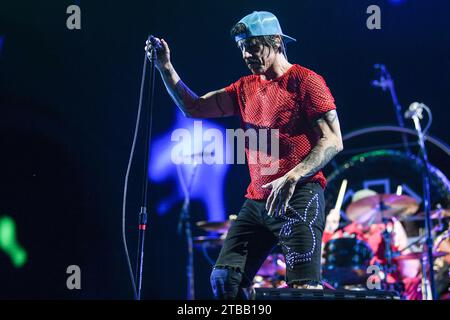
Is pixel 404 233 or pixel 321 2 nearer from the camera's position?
pixel 321 2

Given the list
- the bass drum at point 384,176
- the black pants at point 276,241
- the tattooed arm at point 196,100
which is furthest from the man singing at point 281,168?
the bass drum at point 384,176

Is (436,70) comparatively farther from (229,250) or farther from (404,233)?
(229,250)

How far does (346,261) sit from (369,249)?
0.91 feet

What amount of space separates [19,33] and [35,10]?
238 mm

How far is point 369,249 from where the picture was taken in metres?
6.24

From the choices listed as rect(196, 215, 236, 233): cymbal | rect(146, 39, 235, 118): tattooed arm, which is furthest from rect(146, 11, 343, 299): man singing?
rect(196, 215, 236, 233): cymbal

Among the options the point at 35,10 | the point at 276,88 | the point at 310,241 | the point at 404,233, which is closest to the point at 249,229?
the point at 310,241

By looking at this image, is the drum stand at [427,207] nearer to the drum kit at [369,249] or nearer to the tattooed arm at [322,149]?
the drum kit at [369,249]

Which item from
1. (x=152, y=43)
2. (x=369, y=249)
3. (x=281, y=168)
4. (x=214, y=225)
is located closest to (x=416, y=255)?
(x=369, y=249)

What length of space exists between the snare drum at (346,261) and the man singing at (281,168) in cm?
337

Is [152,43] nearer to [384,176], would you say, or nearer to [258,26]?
[258,26]

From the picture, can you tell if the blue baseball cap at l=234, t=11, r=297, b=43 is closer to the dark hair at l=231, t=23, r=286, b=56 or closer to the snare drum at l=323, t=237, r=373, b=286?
the dark hair at l=231, t=23, r=286, b=56

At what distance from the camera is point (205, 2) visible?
15.8 feet
